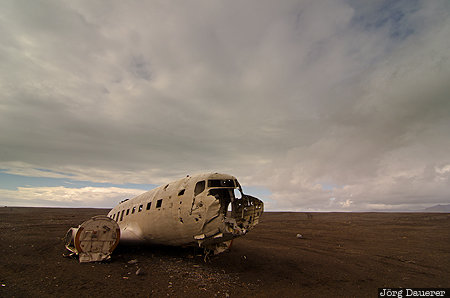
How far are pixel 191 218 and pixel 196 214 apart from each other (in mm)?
387

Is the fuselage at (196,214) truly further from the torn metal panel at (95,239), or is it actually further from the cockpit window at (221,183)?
the torn metal panel at (95,239)

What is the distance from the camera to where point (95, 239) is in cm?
1242

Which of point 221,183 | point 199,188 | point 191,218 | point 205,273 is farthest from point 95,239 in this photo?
point 221,183

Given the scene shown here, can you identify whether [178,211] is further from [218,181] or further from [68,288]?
[68,288]

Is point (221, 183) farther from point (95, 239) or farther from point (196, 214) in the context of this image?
point (95, 239)

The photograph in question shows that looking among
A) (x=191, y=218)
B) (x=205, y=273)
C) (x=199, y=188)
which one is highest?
(x=199, y=188)

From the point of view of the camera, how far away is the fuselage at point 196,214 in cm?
1041

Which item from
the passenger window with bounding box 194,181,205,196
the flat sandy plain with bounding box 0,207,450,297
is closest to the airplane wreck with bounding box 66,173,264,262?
the passenger window with bounding box 194,181,205,196

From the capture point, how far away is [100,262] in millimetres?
12320

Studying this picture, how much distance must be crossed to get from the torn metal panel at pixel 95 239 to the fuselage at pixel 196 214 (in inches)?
77.8

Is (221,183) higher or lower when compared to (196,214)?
higher

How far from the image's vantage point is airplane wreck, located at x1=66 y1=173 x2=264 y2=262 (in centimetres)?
1044

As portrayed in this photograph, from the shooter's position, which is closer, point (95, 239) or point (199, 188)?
point (199, 188)

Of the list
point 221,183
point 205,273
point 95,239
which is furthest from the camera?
point 95,239
